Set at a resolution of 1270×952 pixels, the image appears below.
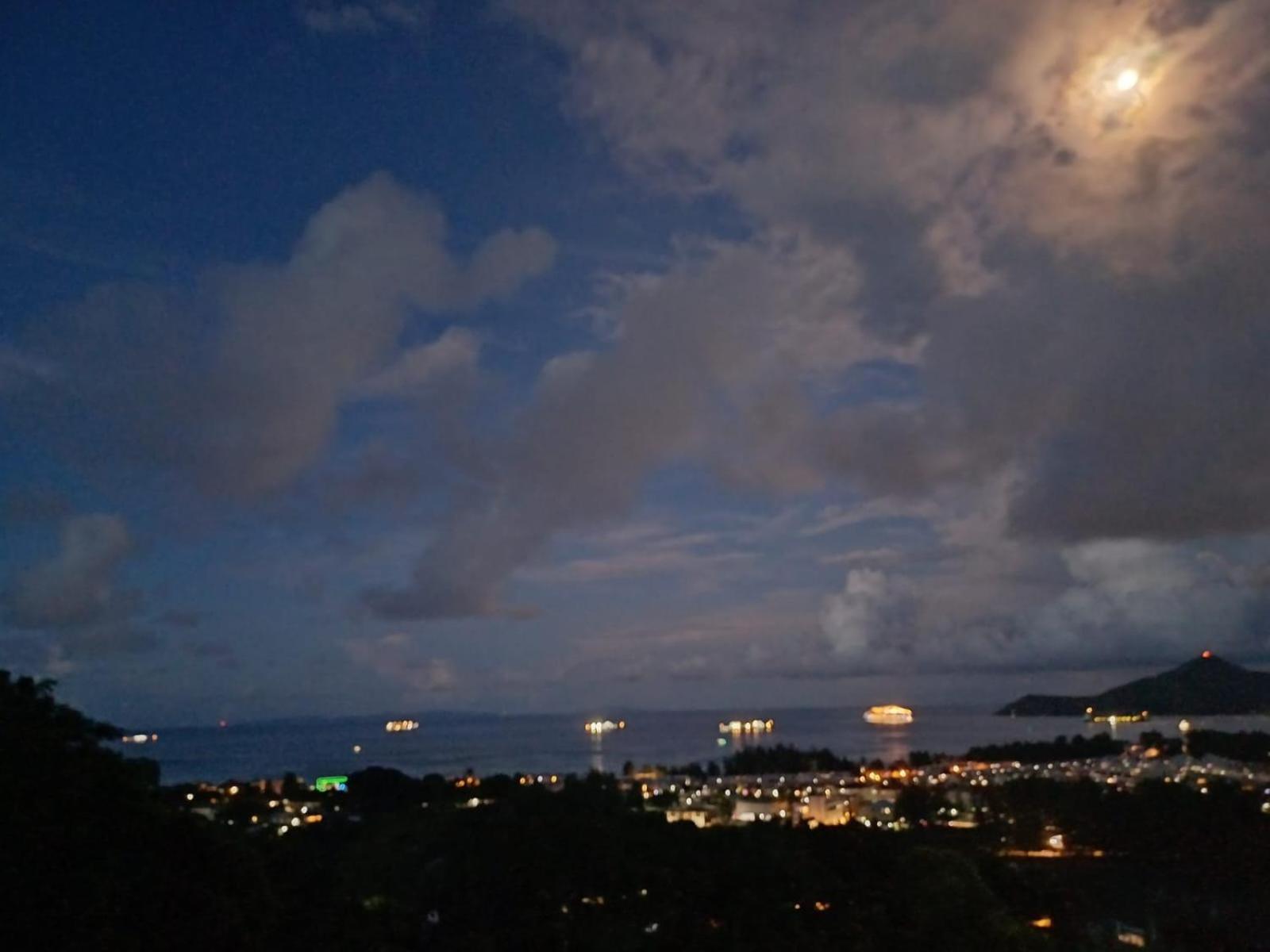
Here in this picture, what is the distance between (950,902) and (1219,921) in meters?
5.90

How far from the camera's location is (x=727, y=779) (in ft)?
210

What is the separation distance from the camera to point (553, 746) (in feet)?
437

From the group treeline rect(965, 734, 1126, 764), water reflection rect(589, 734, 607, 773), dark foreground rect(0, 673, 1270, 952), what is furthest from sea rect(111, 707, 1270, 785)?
dark foreground rect(0, 673, 1270, 952)

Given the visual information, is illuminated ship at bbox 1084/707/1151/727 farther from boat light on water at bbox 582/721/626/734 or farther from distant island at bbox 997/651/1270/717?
boat light on water at bbox 582/721/626/734

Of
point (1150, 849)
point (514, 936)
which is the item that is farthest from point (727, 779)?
point (514, 936)

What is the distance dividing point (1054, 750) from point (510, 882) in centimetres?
6492

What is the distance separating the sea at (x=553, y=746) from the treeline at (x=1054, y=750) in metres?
16.6

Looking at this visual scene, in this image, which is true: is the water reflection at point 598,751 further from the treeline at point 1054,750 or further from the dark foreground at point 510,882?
the dark foreground at point 510,882

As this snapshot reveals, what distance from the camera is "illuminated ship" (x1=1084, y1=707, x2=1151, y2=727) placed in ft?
396

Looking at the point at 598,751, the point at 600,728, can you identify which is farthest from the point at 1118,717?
the point at 600,728

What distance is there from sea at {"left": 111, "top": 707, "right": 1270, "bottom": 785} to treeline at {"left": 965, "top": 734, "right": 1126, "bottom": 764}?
1659cm

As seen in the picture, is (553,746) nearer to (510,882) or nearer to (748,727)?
(748,727)

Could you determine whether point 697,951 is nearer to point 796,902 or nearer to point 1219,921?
point 796,902

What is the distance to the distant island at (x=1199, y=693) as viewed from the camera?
11075 cm
